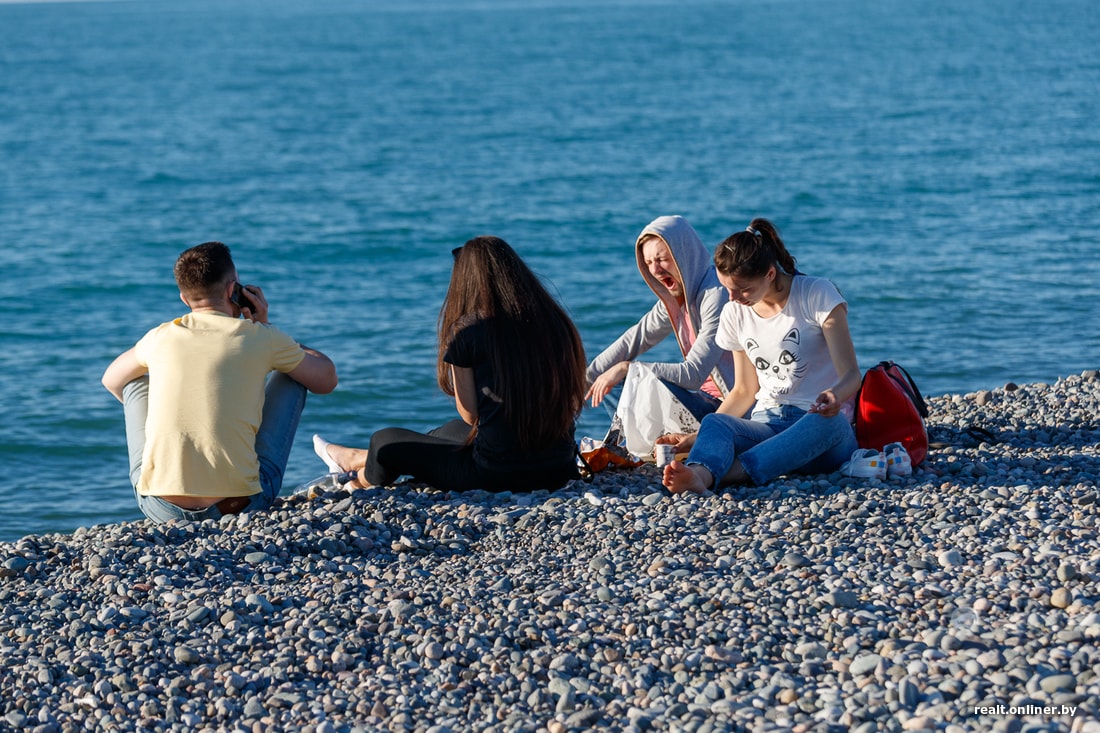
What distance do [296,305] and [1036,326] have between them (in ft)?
29.7

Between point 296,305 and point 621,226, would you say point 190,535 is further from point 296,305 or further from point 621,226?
point 621,226

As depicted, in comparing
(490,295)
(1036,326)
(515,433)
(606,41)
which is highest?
(606,41)

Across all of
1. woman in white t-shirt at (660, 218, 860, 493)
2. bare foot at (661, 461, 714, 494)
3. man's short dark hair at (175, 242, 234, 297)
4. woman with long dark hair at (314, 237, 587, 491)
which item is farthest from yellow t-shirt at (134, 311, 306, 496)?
woman in white t-shirt at (660, 218, 860, 493)

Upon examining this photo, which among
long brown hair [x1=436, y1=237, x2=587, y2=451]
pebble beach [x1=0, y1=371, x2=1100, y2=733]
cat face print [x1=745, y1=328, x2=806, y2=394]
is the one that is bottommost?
pebble beach [x1=0, y1=371, x2=1100, y2=733]

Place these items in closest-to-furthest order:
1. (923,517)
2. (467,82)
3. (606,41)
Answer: (923,517) → (467,82) → (606,41)

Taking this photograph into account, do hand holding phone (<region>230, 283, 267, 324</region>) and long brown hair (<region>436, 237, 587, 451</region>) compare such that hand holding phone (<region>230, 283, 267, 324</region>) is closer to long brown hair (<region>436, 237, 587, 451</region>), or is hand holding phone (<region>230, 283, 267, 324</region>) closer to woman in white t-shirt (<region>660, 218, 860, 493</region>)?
long brown hair (<region>436, 237, 587, 451</region>)

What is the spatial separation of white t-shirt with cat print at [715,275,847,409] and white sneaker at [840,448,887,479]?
365 mm

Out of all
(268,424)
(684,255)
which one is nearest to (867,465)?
(684,255)

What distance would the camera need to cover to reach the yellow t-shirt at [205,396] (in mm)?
6004

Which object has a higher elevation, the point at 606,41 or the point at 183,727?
the point at 606,41

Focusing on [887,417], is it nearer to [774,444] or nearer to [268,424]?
[774,444]

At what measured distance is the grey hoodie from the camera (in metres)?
7.04

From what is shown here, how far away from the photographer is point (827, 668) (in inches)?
165

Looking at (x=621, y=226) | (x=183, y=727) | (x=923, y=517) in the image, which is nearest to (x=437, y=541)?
(x=183, y=727)
